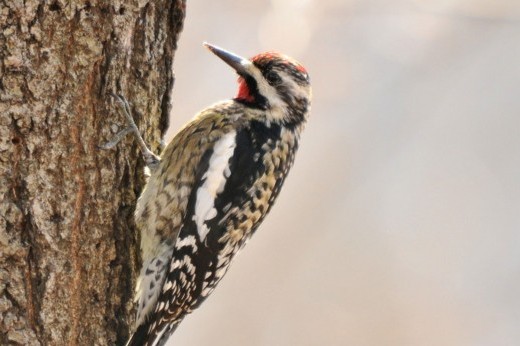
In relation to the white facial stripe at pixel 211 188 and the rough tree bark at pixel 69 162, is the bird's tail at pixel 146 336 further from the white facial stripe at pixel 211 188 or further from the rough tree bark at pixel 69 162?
the white facial stripe at pixel 211 188

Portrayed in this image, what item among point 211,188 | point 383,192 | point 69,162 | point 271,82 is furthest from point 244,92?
point 383,192

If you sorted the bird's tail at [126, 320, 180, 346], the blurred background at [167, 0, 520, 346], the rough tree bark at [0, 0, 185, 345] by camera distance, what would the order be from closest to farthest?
the rough tree bark at [0, 0, 185, 345] → the bird's tail at [126, 320, 180, 346] → the blurred background at [167, 0, 520, 346]

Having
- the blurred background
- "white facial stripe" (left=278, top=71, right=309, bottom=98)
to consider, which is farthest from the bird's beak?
the blurred background

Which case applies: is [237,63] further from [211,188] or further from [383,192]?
[383,192]

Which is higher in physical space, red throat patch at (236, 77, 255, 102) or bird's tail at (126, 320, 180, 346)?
red throat patch at (236, 77, 255, 102)

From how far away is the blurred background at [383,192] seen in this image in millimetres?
6051

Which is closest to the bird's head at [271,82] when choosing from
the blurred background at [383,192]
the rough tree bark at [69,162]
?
the rough tree bark at [69,162]

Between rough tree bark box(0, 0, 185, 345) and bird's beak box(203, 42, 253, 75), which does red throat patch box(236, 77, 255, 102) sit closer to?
bird's beak box(203, 42, 253, 75)

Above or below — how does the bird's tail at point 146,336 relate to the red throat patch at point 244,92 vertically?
below

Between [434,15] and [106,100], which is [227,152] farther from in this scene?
[434,15]

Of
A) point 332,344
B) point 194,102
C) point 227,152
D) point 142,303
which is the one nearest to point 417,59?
point 194,102

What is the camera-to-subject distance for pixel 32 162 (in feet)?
9.86

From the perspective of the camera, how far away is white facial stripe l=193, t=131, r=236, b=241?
366 centimetres

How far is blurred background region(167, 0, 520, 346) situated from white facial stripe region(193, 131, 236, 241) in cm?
222
